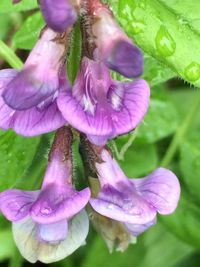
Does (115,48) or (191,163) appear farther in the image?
(191,163)

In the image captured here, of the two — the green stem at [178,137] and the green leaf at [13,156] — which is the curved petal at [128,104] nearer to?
the green leaf at [13,156]

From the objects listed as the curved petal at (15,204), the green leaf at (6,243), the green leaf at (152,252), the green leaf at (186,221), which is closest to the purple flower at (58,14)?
the curved petal at (15,204)

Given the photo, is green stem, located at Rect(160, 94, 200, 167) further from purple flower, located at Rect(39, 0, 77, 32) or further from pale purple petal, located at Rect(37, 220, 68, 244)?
purple flower, located at Rect(39, 0, 77, 32)

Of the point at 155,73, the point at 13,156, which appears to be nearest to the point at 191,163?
the point at 155,73

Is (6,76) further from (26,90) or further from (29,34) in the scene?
(29,34)

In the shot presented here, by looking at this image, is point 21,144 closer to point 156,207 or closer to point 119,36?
point 156,207

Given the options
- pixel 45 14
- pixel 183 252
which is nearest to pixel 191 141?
pixel 183 252
